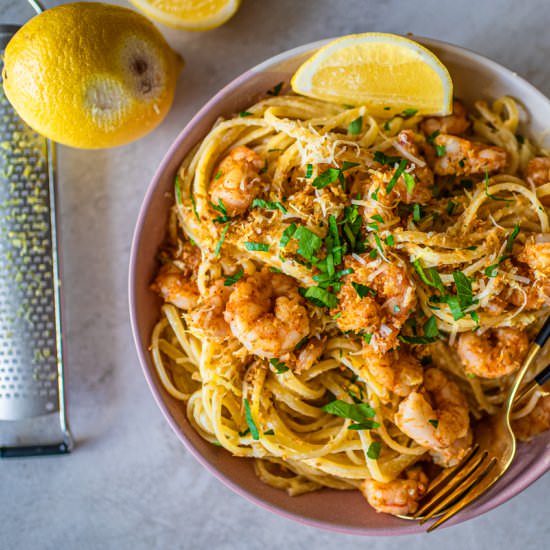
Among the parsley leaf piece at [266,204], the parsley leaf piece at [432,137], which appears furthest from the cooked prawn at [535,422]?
the parsley leaf piece at [266,204]

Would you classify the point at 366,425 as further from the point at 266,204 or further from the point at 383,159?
the point at 383,159

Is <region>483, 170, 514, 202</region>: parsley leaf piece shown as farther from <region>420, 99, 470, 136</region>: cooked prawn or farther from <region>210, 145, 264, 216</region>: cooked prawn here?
<region>210, 145, 264, 216</region>: cooked prawn

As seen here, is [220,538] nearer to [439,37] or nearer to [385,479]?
[385,479]

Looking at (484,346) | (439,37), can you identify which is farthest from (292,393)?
(439,37)

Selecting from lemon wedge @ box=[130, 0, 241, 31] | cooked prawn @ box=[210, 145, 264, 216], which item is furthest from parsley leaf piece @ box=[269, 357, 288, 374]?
lemon wedge @ box=[130, 0, 241, 31]

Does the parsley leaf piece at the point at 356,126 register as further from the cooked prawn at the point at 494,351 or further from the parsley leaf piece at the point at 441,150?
the cooked prawn at the point at 494,351
